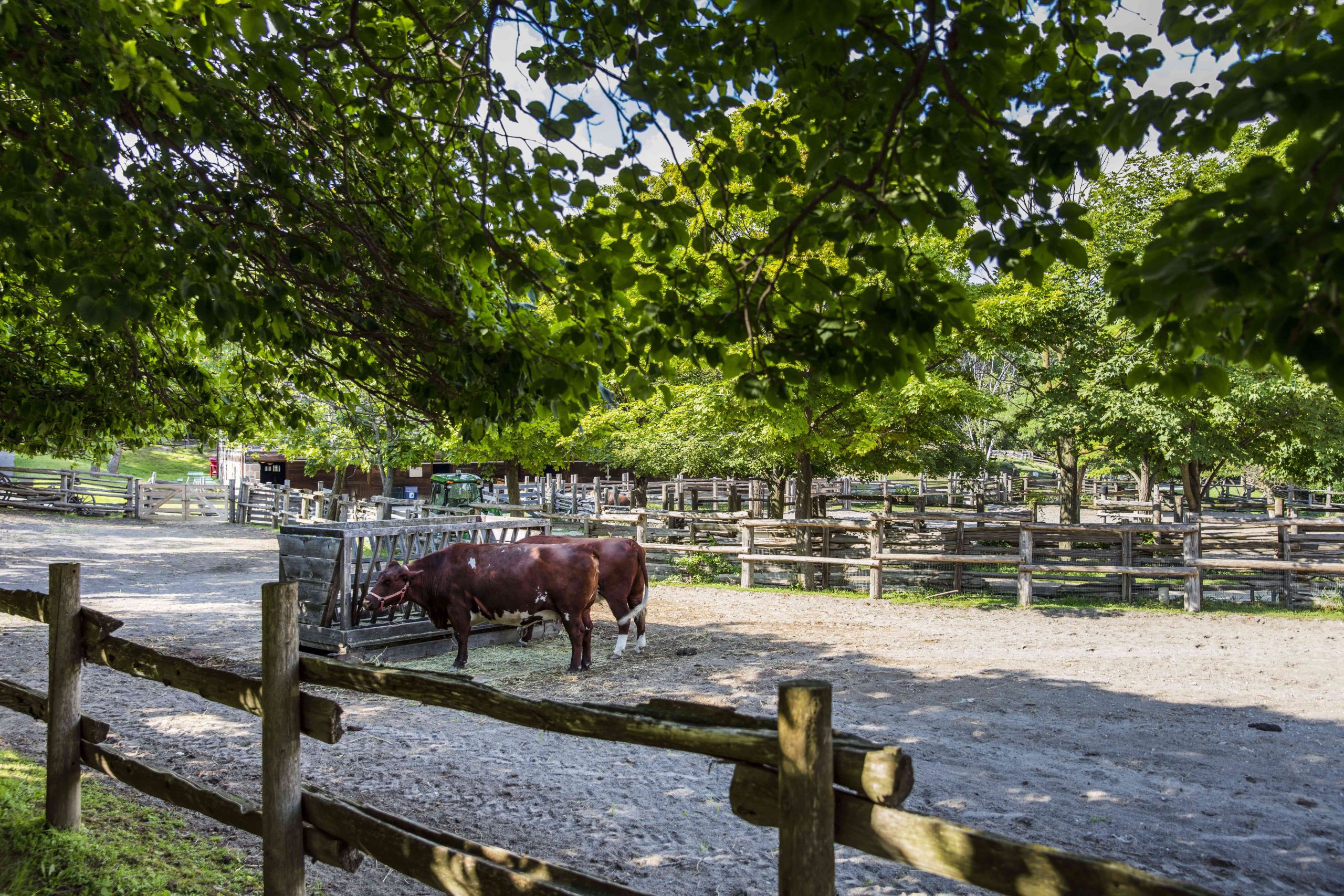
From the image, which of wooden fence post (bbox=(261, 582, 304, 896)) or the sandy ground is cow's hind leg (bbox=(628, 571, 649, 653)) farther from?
wooden fence post (bbox=(261, 582, 304, 896))

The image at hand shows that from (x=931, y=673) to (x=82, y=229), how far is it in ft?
27.3

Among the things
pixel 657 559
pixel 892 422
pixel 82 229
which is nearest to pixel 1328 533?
pixel 892 422

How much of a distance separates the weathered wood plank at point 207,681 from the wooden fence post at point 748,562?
490 inches

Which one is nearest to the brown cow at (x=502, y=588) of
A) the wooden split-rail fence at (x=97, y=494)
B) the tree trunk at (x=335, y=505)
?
the tree trunk at (x=335, y=505)

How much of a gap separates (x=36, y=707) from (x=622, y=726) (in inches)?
147

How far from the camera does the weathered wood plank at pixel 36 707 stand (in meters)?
4.38

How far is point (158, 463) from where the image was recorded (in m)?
62.6

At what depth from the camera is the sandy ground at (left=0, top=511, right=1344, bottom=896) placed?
466cm

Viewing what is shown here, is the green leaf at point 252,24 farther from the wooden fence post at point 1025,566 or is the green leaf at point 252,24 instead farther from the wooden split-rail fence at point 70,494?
the wooden split-rail fence at point 70,494

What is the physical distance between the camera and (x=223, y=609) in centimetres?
1299

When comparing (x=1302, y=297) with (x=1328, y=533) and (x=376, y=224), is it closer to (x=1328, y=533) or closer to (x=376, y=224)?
(x=376, y=224)

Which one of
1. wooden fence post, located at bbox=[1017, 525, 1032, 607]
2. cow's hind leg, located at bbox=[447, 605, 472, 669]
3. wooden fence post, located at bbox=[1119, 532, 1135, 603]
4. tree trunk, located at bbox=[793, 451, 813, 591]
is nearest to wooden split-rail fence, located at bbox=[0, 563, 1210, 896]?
cow's hind leg, located at bbox=[447, 605, 472, 669]

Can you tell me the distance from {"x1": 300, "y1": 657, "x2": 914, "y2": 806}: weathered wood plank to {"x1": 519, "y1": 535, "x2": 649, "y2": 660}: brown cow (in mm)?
6216

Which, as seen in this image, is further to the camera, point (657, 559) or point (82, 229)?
point (657, 559)
